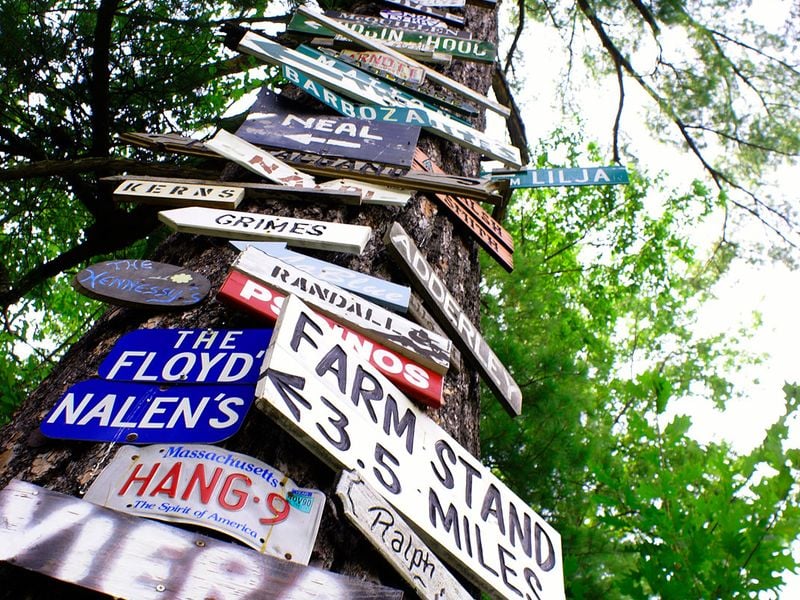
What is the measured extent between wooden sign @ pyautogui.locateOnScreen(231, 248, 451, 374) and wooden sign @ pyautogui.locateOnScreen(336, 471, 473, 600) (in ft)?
1.56

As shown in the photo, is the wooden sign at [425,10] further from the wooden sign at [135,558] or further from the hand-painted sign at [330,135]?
the wooden sign at [135,558]

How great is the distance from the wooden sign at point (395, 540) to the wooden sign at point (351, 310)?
48 centimetres

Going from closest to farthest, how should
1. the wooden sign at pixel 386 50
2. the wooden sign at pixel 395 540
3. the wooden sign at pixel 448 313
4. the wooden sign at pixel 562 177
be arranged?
the wooden sign at pixel 395 540 → the wooden sign at pixel 448 313 → the wooden sign at pixel 562 177 → the wooden sign at pixel 386 50

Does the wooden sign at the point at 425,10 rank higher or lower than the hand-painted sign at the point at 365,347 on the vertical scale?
higher

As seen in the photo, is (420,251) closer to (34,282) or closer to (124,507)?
(124,507)

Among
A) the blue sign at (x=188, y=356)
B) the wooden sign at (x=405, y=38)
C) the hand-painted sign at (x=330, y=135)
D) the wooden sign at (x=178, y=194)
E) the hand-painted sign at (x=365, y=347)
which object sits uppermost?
the wooden sign at (x=405, y=38)

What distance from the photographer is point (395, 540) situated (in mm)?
1400

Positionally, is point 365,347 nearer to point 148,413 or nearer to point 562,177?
point 148,413

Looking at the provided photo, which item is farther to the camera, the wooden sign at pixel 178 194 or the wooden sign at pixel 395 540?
the wooden sign at pixel 178 194

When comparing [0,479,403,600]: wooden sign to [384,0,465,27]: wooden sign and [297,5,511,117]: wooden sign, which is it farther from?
[384,0,465,27]: wooden sign

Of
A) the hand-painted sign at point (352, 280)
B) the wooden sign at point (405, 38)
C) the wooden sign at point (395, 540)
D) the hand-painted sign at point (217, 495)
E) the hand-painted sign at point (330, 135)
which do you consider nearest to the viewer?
the hand-painted sign at point (217, 495)

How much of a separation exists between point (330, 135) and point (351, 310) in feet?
3.65

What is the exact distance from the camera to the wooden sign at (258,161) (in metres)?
2.38

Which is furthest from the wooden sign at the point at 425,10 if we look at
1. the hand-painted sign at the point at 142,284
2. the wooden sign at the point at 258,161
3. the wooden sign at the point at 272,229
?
the hand-painted sign at the point at 142,284
